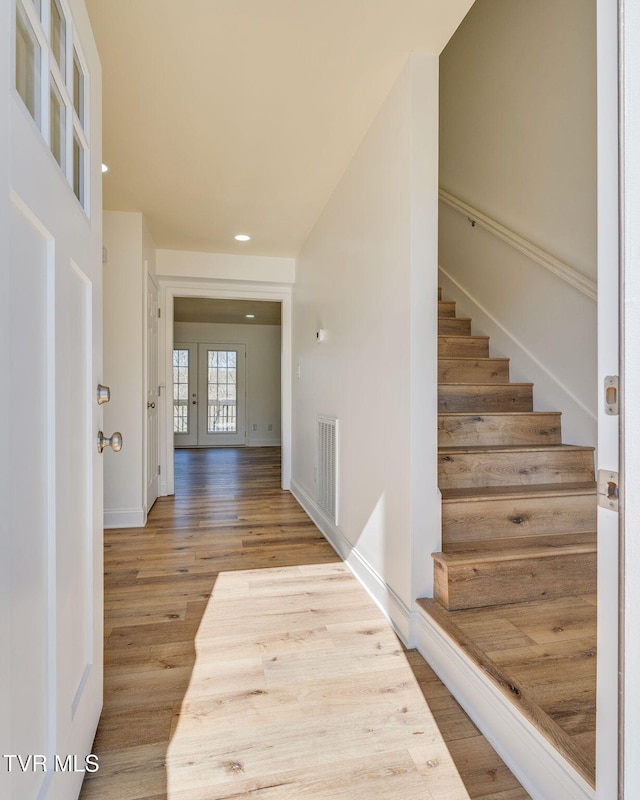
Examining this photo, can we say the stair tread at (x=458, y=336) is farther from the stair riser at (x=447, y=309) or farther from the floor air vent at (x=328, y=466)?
the floor air vent at (x=328, y=466)

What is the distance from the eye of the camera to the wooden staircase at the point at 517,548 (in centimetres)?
130

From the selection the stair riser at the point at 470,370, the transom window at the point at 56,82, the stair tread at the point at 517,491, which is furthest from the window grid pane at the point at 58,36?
the stair riser at the point at 470,370

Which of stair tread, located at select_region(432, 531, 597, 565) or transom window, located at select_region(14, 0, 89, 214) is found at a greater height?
transom window, located at select_region(14, 0, 89, 214)

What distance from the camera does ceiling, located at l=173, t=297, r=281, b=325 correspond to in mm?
6867

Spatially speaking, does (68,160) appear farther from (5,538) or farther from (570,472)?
(570,472)

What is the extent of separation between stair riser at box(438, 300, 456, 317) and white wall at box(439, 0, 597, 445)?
0.19 feet

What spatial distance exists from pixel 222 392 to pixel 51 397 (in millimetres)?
8415

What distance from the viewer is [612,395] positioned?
71cm

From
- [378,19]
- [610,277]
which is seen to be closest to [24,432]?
[610,277]

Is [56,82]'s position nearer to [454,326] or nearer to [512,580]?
[512,580]

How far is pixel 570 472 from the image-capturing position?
2.34 metres

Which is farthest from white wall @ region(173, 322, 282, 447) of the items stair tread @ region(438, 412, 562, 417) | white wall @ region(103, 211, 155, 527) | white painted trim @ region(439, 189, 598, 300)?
stair tread @ region(438, 412, 562, 417)

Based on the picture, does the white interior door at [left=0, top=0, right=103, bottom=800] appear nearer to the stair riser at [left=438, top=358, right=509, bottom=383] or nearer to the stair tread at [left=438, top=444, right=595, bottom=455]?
the stair tread at [left=438, top=444, right=595, bottom=455]

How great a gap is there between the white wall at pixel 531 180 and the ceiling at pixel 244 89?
1052mm
